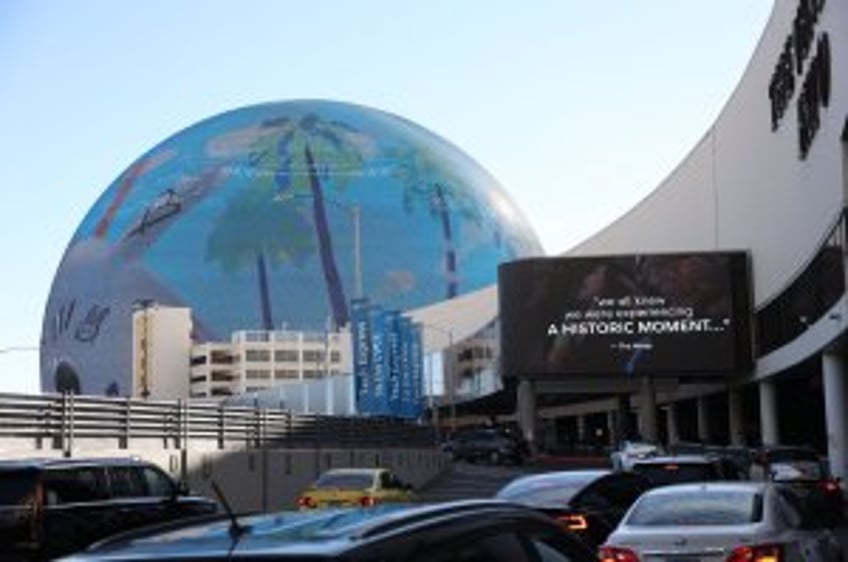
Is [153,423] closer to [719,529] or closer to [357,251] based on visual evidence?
[719,529]

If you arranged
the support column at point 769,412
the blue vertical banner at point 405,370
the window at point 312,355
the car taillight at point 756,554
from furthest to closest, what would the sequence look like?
the window at point 312,355, the blue vertical banner at point 405,370, the support column at point 769,412, the car taillight at point 756,554

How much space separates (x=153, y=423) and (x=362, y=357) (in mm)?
44069

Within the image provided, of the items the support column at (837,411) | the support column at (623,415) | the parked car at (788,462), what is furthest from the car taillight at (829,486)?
the support column at (623,415)

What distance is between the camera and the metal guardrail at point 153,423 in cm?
2500

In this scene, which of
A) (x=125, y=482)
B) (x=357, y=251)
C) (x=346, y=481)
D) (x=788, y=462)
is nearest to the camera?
(x=125, y=482)

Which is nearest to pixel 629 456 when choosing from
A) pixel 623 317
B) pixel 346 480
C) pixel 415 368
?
pixel 346 480

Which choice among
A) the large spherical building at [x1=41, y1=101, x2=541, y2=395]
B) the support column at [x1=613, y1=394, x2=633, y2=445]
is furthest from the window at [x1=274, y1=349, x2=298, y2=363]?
the support column at [x1=613, y1=394, x2=633, y2=445]

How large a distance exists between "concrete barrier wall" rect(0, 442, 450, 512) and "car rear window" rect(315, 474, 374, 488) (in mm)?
1951

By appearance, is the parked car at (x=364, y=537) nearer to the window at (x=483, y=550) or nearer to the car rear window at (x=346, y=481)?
the window at (x=483, y=550)

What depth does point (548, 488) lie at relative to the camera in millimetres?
16688

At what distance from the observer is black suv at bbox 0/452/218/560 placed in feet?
53.0

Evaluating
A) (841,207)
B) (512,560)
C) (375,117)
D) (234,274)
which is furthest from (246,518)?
(375,117)

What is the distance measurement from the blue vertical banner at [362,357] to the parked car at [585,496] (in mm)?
54738

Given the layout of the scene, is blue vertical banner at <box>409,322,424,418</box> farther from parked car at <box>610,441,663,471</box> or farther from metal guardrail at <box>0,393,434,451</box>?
parked car at <box>610,441,663,471</box>
